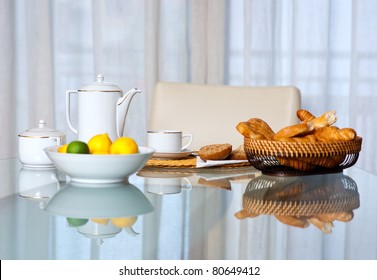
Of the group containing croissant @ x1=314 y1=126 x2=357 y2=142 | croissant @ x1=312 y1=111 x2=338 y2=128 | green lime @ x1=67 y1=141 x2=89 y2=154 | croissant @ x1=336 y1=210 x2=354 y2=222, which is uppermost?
croissant @ x1=312 y1=111 x2=338 y2=128

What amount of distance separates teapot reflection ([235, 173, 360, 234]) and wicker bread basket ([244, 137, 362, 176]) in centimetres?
2

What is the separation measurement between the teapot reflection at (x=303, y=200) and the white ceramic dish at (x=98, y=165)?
21 cm

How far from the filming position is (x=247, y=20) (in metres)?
2.64

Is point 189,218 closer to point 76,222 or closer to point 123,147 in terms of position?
point 76,222

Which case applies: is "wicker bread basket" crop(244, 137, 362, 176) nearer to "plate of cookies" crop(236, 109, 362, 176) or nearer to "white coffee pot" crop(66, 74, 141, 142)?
"plate of cookies" crop(236, 109, 362, 176)

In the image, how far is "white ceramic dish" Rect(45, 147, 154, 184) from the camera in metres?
1.05

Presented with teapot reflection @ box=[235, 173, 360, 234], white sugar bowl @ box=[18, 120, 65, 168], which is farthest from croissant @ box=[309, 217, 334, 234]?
white sugar bowl @ box=[18, 120, 65, 168]

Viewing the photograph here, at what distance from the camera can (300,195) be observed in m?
1.06

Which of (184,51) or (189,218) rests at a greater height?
(184,51)

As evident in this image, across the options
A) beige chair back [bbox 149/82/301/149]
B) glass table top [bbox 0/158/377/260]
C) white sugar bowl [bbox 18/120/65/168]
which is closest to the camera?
glass table top [bbox 0/158/377/260]

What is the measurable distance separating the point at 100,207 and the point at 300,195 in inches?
14.2

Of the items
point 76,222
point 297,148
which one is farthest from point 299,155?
point 76,222
